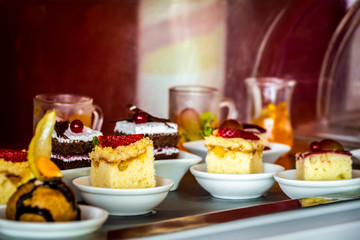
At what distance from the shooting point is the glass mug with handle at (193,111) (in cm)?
264

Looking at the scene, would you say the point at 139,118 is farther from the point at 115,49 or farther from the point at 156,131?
the point at 115,49

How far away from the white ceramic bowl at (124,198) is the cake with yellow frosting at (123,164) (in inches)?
2.9

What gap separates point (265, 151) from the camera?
2402mm

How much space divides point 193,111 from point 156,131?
0.54 metres

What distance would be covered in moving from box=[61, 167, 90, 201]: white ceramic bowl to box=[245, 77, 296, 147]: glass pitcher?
1.14 metres

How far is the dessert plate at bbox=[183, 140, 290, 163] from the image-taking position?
2369 millimetres

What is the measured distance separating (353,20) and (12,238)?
9.77ft

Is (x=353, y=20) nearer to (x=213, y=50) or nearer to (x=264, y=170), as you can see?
(x=213, y=50)

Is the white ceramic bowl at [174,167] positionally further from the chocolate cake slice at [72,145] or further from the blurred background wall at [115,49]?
the blurred background wall at [115,49]

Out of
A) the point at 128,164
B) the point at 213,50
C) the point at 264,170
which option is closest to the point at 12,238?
the point at 128,164

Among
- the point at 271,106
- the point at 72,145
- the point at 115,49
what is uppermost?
the point at 115,49

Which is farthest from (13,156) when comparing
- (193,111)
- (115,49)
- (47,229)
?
(115,49)

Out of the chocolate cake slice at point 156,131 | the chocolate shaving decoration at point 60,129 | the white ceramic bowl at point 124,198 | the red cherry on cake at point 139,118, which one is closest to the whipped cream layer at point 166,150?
the chocolate cake slice at point 156,131

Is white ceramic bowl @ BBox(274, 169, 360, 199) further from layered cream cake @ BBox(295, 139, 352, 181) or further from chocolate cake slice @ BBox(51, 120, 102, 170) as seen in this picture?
chocolate cake slice @ BBox(51, 120, 102, 170)
